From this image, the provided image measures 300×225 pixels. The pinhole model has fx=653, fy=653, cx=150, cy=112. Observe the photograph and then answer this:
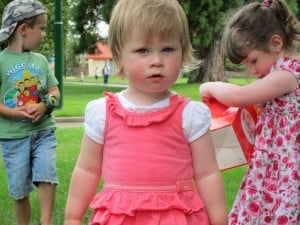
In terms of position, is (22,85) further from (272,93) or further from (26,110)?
(272,93)

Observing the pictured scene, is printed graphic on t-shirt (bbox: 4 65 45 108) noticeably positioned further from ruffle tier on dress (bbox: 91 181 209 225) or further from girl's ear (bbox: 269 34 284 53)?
ruffle tier on dress (bbox: 91 181 209 225)

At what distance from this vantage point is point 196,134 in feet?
8.05

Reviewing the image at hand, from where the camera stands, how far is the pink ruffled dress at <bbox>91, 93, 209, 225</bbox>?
2.37m

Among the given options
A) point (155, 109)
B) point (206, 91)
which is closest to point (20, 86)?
point (206, 91)

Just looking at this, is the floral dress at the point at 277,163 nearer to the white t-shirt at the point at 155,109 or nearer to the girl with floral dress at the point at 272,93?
the girl with floral dress at the point at 272,93

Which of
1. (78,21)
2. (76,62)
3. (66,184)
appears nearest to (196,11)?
(78,21)

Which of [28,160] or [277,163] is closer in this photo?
[277,163]

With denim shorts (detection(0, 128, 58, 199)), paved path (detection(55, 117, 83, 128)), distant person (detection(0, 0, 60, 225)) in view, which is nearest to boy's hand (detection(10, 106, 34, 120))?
distant person (detection(0, 0, 60, 225))

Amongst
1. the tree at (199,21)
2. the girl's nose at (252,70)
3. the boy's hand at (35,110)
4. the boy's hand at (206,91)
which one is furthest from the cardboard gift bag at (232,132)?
the tree at (199,21)

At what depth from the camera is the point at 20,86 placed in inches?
180

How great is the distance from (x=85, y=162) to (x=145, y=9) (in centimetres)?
64

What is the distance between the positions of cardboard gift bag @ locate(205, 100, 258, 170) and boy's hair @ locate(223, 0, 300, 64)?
281 millimetres

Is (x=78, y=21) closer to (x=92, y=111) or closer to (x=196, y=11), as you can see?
(x=196, y=11)

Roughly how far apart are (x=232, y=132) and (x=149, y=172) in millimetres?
1001
